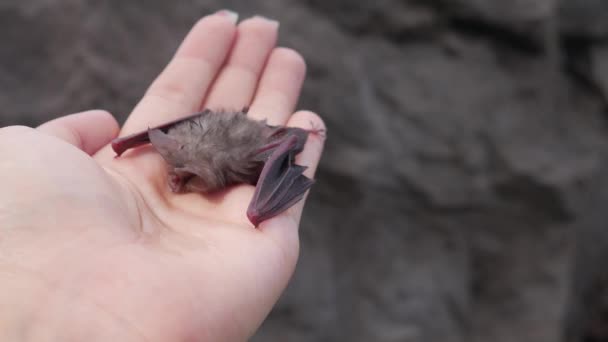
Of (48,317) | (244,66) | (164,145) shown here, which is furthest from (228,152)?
(48,317)

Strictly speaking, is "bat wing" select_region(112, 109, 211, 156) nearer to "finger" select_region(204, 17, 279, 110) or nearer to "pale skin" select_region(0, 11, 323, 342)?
"pale skin" select_region(0, 11, 323, 342)

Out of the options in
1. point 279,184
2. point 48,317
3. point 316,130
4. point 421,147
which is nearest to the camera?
point 48,317

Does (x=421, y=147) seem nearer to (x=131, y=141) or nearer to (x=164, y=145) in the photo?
(x=164, y=145)

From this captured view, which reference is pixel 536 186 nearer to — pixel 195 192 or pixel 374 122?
pixel 374 122

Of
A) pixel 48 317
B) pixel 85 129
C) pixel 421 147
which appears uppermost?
pixel 85 129

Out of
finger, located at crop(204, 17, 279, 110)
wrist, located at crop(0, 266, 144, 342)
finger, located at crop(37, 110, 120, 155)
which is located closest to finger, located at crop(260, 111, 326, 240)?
finger, located at crop(204, 17, 279, 110)


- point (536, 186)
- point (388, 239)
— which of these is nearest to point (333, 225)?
point (388, 239)
